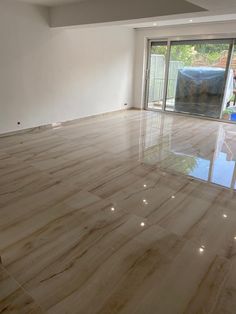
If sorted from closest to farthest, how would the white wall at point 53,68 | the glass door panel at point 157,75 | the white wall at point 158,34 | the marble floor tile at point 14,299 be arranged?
the marble floor tile at point 14,299, the white wall at point 53,68, the white wall at point 158,34, the glass door panel at point 157,75

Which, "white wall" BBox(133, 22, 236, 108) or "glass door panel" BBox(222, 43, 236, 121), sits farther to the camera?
"glass door panel" BBox(222, 43, 236, 121)

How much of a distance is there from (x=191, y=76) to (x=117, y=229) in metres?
5.90

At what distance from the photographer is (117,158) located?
381cm

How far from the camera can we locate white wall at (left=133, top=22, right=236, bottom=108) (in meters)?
5.82

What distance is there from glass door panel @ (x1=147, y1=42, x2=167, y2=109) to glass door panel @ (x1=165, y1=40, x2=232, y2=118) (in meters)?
0.24

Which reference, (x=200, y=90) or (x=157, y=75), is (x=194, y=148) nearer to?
(x=200, y=90)

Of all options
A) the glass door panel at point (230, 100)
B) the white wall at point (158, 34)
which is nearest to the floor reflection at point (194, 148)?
the glass door panel at point (230, 100)

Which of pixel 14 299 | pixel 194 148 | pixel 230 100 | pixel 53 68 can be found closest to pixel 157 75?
pixel 230 100

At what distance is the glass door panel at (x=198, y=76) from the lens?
6.30 metres

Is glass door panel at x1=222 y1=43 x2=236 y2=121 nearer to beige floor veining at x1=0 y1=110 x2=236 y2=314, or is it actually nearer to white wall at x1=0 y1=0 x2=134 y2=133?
beige floor veining at x1=0 y1=110 x2=236 y2=314

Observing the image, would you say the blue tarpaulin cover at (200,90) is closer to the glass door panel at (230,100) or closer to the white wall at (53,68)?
the glass door panel at (230,100)

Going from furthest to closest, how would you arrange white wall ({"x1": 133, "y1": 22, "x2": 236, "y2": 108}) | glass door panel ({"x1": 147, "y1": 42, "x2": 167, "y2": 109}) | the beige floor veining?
glass door panel ({"x1": 147, "y1": 42, "x2": 167, "y2": 109}), white wall ({"x1": 133, "y1": 22, "x2": 236, "y2": 108}), the beige floor veining

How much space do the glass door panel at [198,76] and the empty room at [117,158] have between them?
29 millimetres

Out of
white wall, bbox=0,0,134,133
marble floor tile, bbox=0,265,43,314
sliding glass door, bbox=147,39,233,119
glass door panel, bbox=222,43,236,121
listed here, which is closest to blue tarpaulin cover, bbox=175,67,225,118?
sliding glass door, bbox=147,39,233,119
